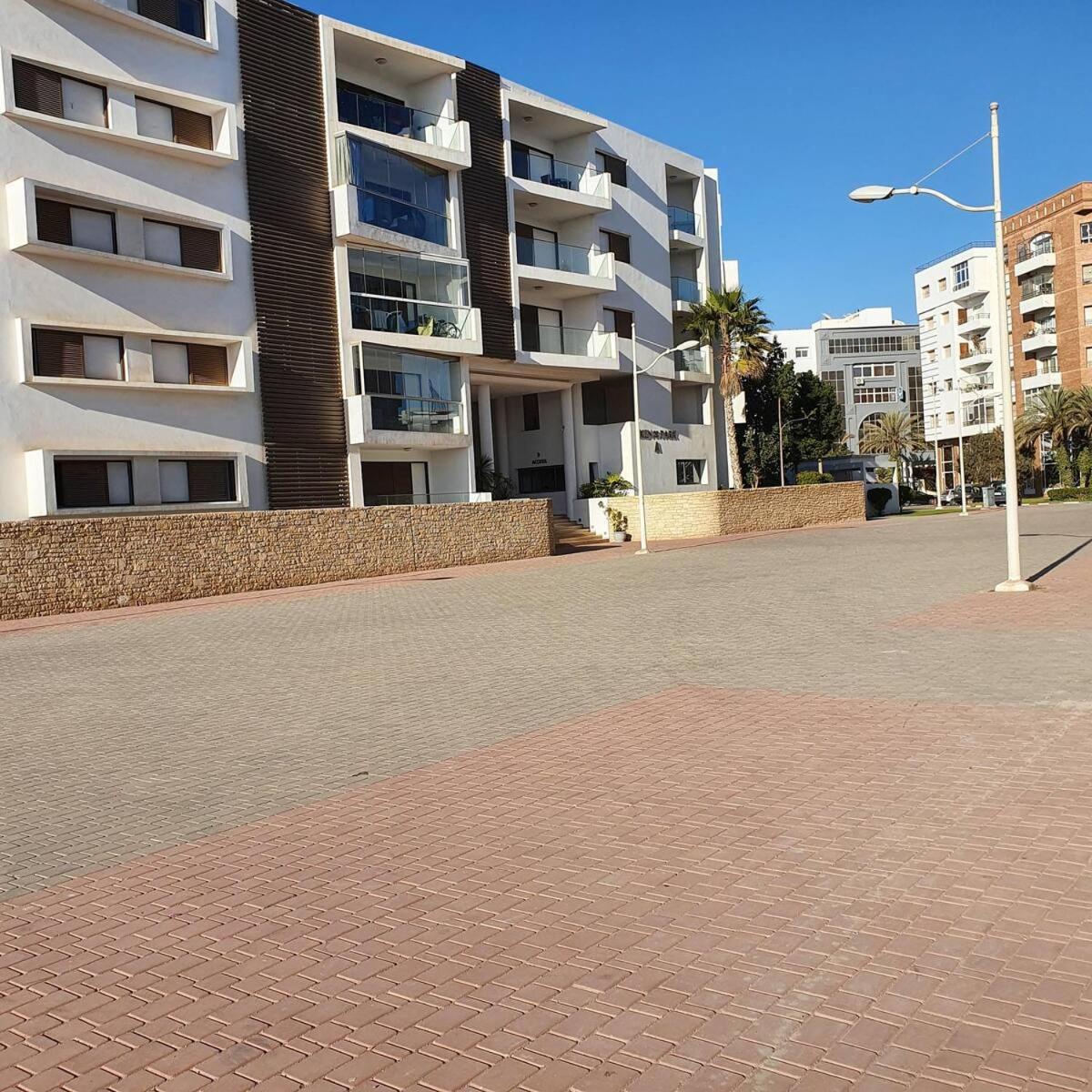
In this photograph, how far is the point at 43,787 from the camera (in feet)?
24.1

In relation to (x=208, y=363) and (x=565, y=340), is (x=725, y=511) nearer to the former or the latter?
(x=565, y=340)

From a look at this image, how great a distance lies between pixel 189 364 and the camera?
2809cm

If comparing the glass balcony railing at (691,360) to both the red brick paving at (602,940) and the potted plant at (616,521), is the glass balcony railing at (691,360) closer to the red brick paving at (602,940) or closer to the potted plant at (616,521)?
the potted plant at (616,521)

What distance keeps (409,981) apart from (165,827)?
279 centimetres

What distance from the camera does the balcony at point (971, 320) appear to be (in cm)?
8550

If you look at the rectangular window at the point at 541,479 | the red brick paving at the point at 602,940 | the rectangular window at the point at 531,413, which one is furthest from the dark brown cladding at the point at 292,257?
the red brick paving at the point at 602,940

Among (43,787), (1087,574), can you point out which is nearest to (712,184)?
(1087,574)

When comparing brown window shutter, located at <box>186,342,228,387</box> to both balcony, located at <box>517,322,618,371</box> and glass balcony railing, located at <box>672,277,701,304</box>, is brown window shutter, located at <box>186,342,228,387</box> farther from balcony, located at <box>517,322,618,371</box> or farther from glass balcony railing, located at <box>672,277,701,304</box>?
glass balcony railing, located at <box>672,277,701,304</box>

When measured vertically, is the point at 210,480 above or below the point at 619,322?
below

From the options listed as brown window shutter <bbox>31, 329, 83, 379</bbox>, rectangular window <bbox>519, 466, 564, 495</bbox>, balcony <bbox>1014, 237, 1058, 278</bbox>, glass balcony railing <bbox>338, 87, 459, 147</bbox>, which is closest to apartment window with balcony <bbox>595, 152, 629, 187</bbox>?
glass balcony railing <bbox>338, 87, 459, 147</bbox>

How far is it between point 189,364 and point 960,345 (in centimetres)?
7355

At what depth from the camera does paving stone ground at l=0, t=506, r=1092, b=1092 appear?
3465mm

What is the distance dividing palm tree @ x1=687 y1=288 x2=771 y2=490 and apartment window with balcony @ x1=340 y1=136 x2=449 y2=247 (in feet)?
52.2

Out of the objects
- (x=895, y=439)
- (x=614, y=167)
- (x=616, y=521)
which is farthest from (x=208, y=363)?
(x=895, y=439)
